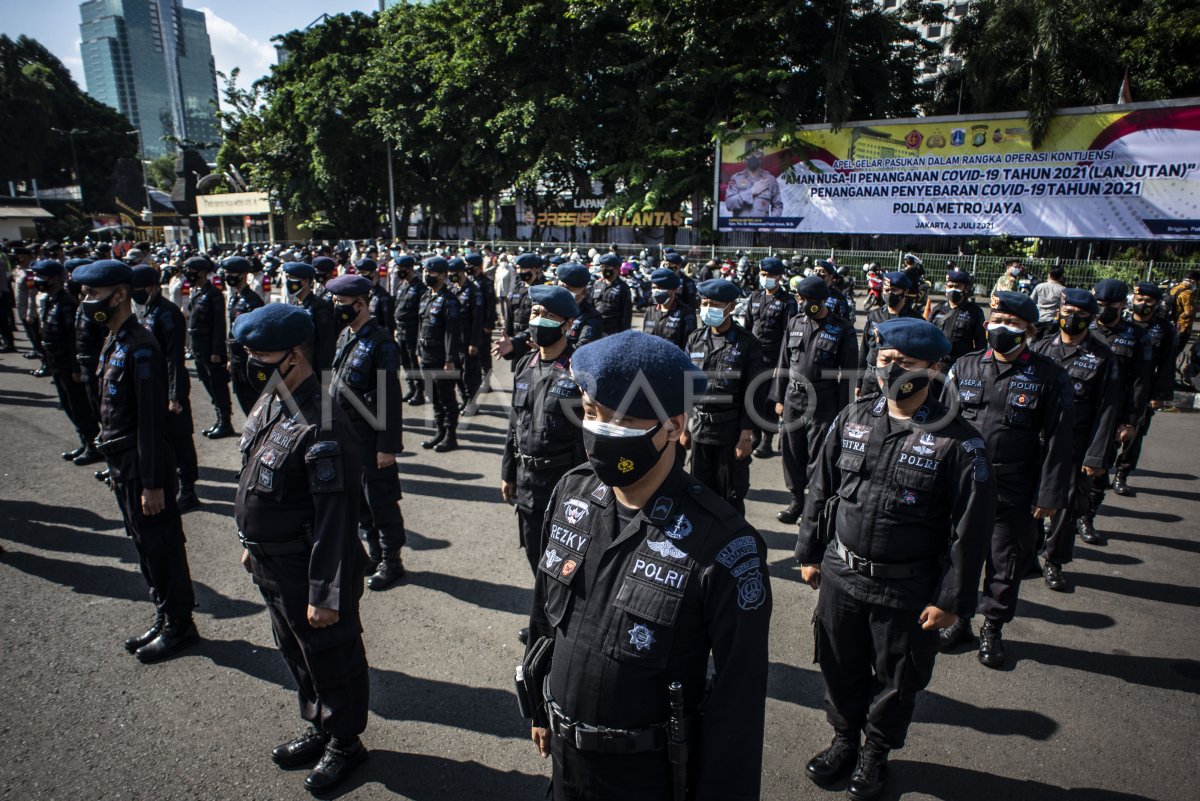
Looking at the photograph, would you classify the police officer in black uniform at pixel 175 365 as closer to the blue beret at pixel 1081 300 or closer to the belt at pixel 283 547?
the belt at pixel 283 547

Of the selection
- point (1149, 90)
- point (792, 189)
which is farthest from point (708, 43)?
point (1149, 90)

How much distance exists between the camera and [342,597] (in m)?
2.87

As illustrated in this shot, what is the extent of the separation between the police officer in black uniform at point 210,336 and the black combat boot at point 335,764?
6.18m

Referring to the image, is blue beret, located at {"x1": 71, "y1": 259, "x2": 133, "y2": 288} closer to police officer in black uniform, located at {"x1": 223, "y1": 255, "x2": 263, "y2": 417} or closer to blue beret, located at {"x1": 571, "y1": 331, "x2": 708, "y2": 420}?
police officer in black uniform, located at {"x1": 223, "y1": 255, "x2": 263, "y2": 417}

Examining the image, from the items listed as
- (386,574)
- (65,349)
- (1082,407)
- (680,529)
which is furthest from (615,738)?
(65,349)

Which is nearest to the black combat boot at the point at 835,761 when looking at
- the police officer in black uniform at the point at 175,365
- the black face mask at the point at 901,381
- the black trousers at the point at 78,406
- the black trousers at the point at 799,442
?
the black face mask at the point at 901,381

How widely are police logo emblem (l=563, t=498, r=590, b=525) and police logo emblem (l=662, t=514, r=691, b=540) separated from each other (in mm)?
296

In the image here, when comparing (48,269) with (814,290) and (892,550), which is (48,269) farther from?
(892,550)

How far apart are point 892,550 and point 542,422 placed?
6.57 feet

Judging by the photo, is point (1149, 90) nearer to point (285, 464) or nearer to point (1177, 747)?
point (1177, 747)

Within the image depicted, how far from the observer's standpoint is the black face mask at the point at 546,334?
13.6 feet

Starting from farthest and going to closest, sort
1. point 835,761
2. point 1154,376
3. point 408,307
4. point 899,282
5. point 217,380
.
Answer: point 408,307
point 217,380
point 899,282
point 1154,376
point 835,761

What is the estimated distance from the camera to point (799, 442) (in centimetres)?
611

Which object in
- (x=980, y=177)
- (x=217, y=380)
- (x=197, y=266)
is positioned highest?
(x=980, y=177)
